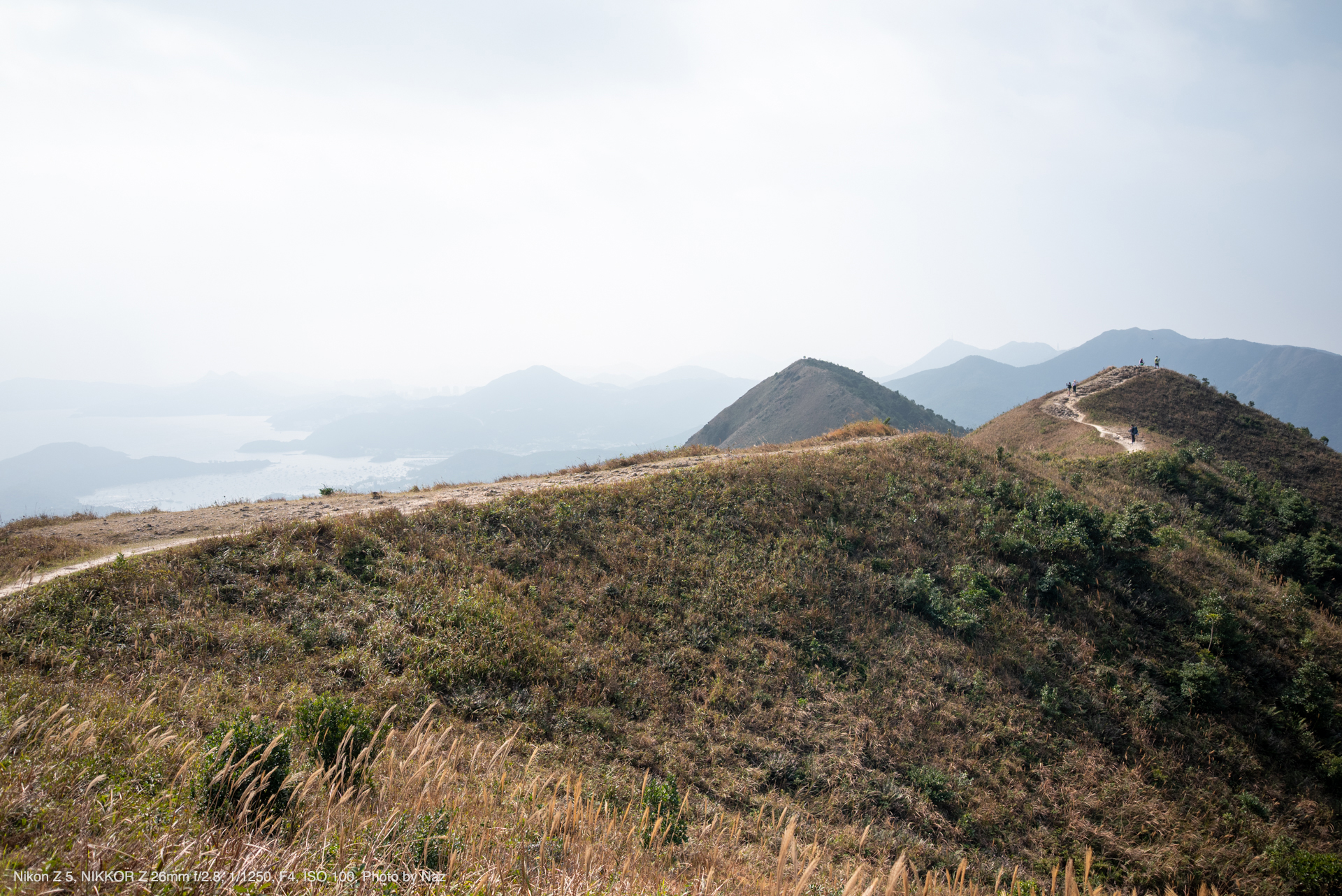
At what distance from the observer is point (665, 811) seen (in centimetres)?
663

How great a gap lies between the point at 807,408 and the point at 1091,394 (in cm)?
5258

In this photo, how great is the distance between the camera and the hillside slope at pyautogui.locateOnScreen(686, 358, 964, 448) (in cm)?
8900

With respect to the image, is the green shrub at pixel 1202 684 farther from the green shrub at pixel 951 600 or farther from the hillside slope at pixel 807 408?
the hillside slope at pixel 807 408

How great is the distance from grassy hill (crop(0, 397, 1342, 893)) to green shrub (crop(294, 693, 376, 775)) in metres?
0.33

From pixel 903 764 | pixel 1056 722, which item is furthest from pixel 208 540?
pixel 1056 722

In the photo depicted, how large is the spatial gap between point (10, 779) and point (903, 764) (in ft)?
38.2

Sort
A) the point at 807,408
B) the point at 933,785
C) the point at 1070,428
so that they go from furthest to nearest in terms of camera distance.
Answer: the point at 807,408 < the point at 1070,428 < the point at 933,785

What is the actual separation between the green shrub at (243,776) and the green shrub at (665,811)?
3627mm

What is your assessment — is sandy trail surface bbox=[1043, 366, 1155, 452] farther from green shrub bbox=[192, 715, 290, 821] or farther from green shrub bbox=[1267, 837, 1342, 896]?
green shrub bbox=[192, 715, 290, 821]

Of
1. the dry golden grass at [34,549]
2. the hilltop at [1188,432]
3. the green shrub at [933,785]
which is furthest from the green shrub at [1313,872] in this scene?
the hilltop at [1188,432]

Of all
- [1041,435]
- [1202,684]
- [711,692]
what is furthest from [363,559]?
[1041,435]

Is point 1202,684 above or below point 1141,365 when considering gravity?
below

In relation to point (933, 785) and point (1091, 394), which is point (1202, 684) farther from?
point (1091, 394)

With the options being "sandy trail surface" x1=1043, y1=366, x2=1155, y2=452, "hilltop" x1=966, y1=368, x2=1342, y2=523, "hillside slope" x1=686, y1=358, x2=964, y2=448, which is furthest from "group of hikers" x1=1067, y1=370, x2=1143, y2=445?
"hillside slope" x1=686, y1=358, x2=964, y2=448
